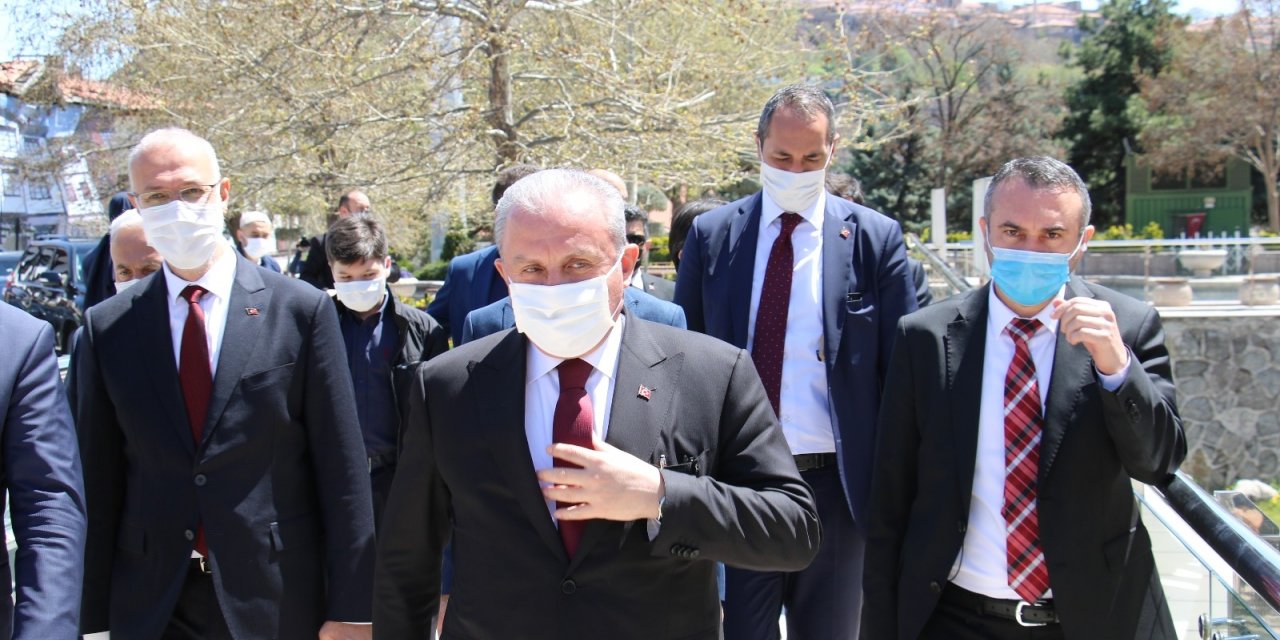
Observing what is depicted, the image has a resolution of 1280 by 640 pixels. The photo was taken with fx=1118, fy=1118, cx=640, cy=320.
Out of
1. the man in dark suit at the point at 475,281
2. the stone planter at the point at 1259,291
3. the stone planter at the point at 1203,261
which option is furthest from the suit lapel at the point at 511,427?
the stone planter at the point at 1203,261

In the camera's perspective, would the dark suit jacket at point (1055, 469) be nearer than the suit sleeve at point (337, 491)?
Yes

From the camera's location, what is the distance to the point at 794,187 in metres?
3.82

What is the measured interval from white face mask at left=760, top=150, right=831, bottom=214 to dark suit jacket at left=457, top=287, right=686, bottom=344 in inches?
24.4

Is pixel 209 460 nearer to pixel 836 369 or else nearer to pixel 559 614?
pixel 559 614

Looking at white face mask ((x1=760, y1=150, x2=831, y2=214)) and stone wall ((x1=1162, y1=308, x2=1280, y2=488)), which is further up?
white face mask ((x1=760, y1=150, x2=831, y2=214))

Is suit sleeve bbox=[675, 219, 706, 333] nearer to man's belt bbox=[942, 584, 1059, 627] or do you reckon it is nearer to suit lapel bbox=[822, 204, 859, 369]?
suit lapel bbox=[822, 204, 859, 369]

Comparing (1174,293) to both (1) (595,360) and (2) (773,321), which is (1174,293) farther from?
(1) (595,360)

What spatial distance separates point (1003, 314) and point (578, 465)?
4.48 feet

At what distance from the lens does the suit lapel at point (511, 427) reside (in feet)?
6.95

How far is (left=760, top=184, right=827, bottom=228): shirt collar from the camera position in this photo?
3.89m

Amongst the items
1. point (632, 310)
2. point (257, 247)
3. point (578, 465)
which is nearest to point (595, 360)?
point (578, 465)

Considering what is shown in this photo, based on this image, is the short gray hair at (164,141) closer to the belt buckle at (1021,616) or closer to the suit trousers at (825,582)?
the suit trousers at (825,582)

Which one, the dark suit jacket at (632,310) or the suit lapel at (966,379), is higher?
the dark suit jacket at (632,310)

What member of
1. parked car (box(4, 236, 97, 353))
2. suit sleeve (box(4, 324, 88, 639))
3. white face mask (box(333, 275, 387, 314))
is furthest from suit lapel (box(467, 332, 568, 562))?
parked car (box(4, 236, 97, 353))
